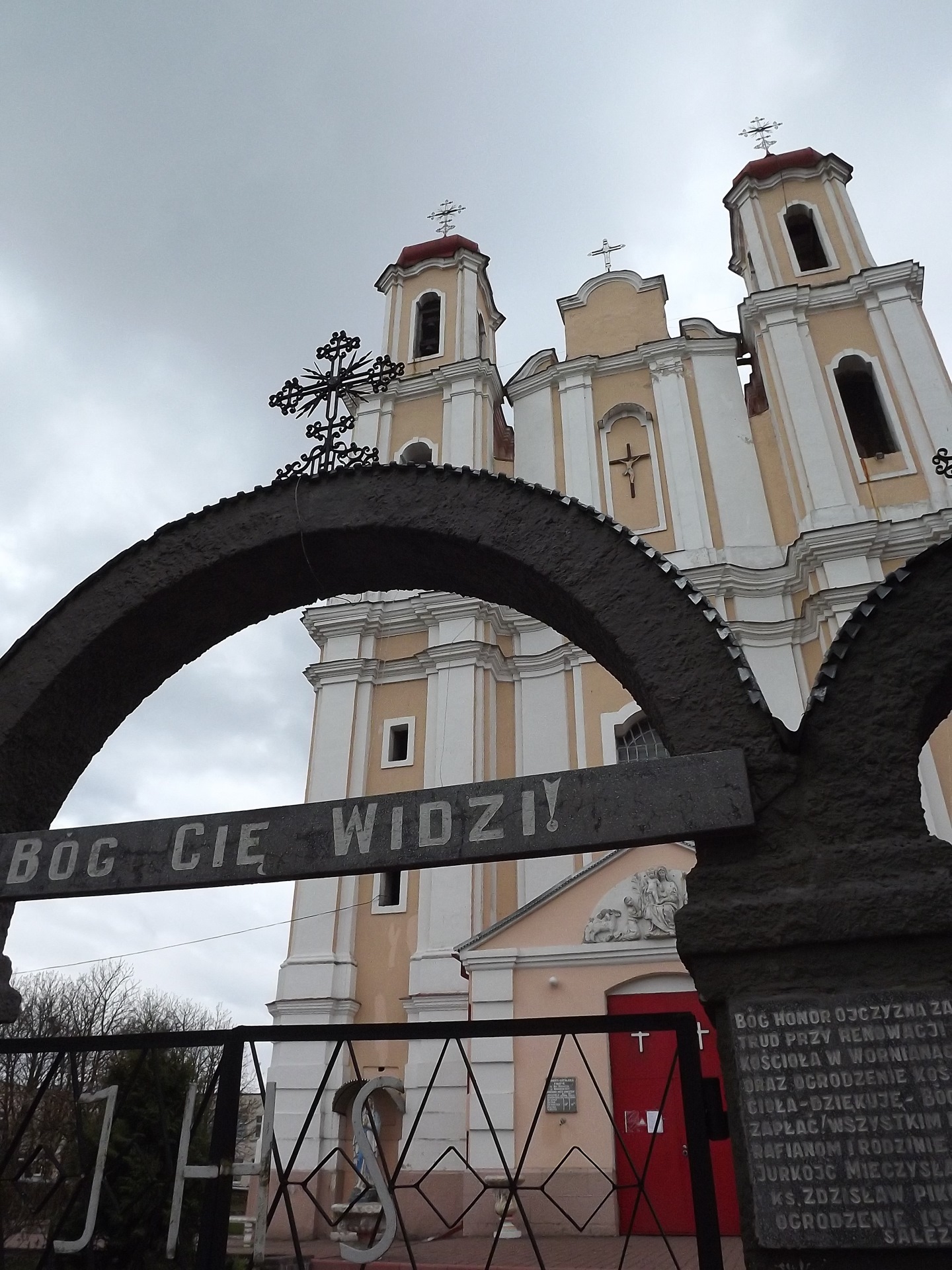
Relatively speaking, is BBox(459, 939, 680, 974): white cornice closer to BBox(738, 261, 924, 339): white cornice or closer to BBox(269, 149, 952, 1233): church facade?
BBox(269, 149, 952, 1233): church facade

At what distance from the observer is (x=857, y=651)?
288 centimetres

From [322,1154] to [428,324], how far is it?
17.4 m

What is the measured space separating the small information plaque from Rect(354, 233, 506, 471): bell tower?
1043cm

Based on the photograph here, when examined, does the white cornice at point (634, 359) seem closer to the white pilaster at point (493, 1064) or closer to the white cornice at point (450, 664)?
the white cornice at point (450, 664)

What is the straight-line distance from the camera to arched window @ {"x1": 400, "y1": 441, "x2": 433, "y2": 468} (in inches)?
739

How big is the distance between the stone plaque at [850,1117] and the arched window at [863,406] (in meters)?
15.9

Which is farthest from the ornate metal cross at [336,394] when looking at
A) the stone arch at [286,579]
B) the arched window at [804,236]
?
the arched window at [804,236]

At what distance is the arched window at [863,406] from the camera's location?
1705 cm

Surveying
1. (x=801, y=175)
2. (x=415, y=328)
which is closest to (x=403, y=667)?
(x=415, y=328)

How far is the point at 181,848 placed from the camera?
3.25 metres

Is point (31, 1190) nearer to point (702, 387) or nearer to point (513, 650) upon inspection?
point (513, 650)

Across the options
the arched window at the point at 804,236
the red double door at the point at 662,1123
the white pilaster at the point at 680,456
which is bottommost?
the red double door at the point at 662,1123

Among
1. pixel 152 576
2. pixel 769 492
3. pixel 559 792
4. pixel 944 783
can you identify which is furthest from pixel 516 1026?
pixel 769 492

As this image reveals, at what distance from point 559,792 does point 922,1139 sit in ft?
4.30
